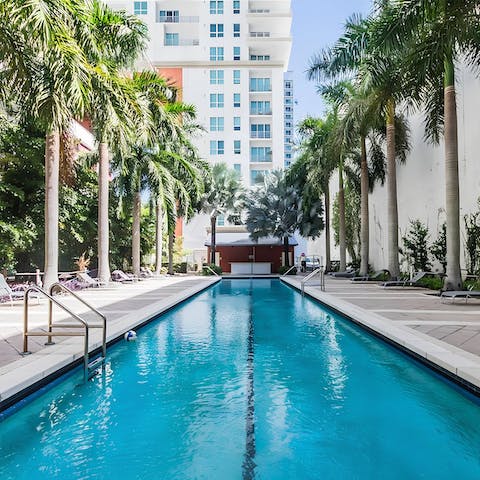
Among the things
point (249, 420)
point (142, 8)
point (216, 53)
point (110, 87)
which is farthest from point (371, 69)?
point (142, 8)

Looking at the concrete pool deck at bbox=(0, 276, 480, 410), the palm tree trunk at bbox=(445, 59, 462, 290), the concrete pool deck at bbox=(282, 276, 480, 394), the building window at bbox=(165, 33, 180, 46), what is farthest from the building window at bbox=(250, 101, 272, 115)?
the concrete pool deck at bbox=(282, 276, 480, 394)

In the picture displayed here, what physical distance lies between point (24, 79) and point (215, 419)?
9.48m

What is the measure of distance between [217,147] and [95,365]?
49708 millimetres

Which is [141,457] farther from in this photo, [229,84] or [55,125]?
[229,84]

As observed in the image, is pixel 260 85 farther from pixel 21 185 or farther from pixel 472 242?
pixel 472 242

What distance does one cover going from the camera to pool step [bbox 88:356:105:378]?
6417mm

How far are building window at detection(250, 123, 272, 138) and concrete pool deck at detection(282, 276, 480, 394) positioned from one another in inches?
1687

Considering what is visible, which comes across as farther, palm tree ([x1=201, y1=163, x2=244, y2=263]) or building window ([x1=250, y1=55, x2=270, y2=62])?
building window ([x1=250, y1=55, x2=270, y2=62])

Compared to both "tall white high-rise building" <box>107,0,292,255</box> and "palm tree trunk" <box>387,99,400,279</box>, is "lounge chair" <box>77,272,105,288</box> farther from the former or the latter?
"tall white high-rise building" <box>107,0,292,255</box>

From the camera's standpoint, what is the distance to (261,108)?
5628 cm

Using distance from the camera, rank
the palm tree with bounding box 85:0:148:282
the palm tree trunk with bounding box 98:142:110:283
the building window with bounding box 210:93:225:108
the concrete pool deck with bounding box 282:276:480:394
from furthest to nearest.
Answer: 1. the building window with bounding box 210:93:225:108
2. the palm tree trunk with bounding box 98:142:110:283
3. the palm tree with bounding box 85:0:148:282
4. the concrete pool deck with bounding box 282:276:480:394

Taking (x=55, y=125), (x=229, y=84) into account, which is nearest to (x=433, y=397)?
(x=55, y=125)

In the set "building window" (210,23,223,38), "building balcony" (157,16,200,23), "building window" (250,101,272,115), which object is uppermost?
"building balcony" (157,16,200,23)

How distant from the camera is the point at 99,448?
422 cm
